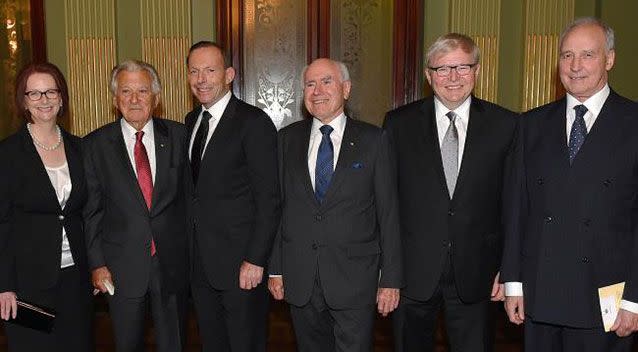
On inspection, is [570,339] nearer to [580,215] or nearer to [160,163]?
[580,215]

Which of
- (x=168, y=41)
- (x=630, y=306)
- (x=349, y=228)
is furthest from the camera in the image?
(x=168, y=41)

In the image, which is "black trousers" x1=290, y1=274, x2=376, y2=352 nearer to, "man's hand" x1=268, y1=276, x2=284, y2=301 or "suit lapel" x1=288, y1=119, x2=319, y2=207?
"man's hand" x1=268, y1=276, x2=284, y2=301

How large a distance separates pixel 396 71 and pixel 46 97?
4110 millimetres

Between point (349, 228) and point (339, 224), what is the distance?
0.15 feet

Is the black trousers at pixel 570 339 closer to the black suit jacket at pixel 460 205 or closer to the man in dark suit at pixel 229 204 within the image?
the black suit jacket at pixel 460 205

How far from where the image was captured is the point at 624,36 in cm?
607

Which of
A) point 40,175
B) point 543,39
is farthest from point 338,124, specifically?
point 543,39

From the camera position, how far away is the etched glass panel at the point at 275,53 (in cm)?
620

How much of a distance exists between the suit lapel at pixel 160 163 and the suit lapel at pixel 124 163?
0.19 feet

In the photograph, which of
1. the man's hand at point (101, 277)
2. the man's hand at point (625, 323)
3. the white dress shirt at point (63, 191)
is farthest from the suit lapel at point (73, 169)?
the man's hand at point (625, 323)

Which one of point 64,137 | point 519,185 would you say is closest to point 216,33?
point 64,137

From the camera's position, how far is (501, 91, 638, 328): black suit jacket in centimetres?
214

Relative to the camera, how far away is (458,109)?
2.55 metres

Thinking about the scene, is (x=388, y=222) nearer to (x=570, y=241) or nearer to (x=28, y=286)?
(x=570, y=241)
